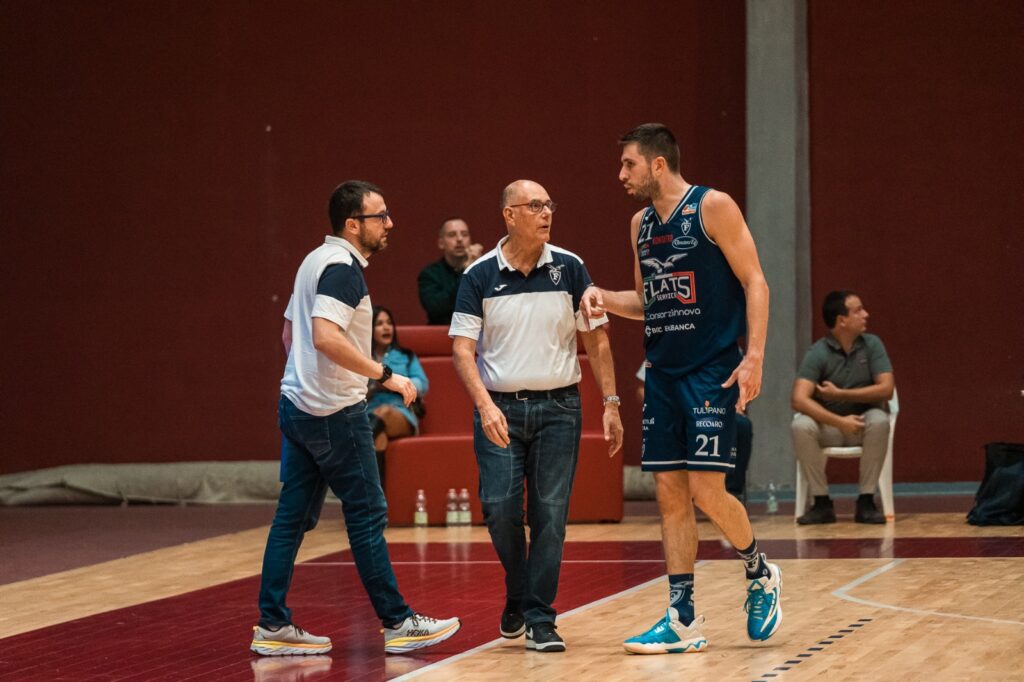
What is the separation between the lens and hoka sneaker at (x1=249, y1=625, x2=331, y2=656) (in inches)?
209

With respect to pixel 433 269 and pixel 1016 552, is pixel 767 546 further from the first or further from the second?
pixel 433 269

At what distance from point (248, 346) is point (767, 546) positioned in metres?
5.15

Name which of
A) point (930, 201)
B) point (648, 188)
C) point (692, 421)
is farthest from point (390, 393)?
point (692, 421)

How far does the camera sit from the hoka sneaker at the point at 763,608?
5059 mm

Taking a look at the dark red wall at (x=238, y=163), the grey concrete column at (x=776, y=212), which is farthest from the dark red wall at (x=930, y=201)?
the dark red wall at (x=238, y=163)

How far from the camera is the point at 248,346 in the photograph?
11766mm

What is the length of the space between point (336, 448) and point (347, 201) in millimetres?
856

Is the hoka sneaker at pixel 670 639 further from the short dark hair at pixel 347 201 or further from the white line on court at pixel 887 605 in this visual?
the short dark hair at pixel 347 201

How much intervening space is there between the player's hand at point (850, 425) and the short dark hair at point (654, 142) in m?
4.11

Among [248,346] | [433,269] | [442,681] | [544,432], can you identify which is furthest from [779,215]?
[442,681]

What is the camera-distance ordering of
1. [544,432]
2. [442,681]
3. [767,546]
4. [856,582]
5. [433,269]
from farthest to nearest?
[433,269] < [767,546] < [856,582] < [544,432] < [442,681]

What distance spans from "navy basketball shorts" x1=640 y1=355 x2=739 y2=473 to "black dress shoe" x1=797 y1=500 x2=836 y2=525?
3.90 m

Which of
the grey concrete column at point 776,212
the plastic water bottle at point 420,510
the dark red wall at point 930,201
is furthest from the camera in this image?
the dark red wall at point 930,201

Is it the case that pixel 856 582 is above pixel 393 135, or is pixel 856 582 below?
below
